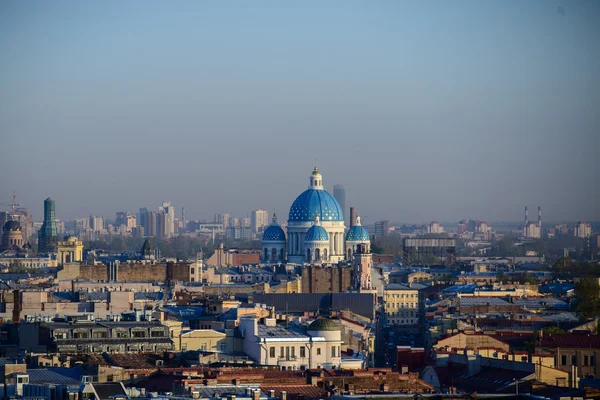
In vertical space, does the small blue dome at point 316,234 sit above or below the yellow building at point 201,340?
above

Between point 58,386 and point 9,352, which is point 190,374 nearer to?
point 58,386

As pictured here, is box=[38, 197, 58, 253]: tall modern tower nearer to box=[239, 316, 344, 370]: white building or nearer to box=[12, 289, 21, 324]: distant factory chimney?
box=[12, 289, 21, 324]: distant factory chimney

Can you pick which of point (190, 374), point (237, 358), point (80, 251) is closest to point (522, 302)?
point (237, 358)

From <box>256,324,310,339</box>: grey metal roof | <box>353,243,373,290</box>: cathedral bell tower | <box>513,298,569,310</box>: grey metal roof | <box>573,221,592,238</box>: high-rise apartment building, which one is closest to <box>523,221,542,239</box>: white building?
<box>353,243,373,290</box>: cathedral bell tower

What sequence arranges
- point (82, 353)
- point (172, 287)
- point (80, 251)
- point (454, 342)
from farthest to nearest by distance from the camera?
point (80, 251) < point (172, 287) < point (454, 342) < point (82, 353)

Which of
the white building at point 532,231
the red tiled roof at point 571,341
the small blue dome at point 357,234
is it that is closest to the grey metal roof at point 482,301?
the red tiled roof at point 571,341

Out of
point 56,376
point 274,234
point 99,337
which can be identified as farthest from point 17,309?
point 274,234

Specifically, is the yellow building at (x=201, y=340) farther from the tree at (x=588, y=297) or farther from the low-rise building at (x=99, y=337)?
the tree at (x=588, y=297)
